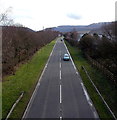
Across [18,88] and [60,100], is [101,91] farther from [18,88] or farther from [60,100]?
[18,88]

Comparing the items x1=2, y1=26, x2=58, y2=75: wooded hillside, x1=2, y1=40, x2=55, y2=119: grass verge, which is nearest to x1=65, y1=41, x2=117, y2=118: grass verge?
x1=2, y1=40, x2=55, y2=119: grass verge

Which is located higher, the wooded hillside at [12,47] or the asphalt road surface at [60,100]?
the wooded hillside at [12,47]

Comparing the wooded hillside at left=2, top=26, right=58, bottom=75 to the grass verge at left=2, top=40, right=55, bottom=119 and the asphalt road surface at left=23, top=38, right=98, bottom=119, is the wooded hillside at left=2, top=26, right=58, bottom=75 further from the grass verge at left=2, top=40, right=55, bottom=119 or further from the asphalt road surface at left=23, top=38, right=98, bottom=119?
the asphalt road surface at left=23, top=38, right=98, bottom=119

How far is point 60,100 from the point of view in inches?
833

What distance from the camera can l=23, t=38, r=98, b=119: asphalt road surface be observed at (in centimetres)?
1784

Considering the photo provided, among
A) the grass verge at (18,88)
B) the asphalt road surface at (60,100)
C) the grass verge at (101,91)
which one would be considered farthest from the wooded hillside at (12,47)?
the grass verge at (101,91)

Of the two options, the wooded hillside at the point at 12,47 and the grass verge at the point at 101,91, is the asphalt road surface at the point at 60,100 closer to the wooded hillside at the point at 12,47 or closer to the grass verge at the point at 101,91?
the grass verge at the point at 101,91

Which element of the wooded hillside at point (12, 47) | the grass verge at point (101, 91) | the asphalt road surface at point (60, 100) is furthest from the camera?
the wooded hillside at point (12, 47)

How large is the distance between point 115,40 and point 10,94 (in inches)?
734

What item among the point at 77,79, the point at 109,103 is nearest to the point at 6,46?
the point at 77,79

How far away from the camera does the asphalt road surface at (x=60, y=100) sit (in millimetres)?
17844

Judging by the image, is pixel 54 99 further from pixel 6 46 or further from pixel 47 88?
pixel 6 46

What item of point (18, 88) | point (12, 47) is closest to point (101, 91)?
point (18, 88)

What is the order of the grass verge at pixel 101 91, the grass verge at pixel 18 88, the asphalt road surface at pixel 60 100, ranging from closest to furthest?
the asphalt road surface at pixel 60 100, the grass verge at pixel 101 91, the grass verge at pixel 18 88
